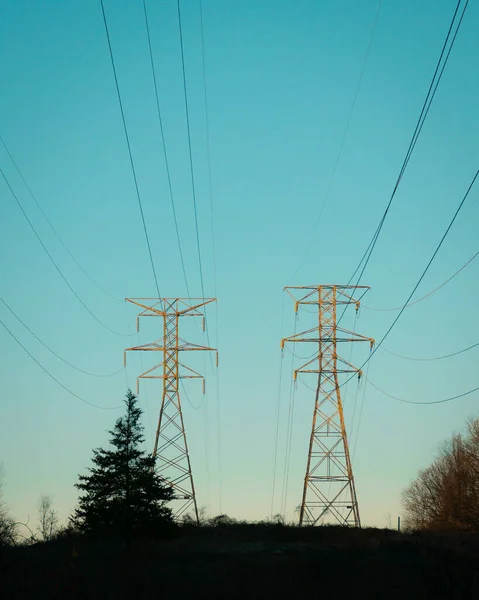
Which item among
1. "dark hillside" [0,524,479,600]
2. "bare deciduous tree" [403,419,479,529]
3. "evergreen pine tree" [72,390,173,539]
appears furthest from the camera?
"bare deciduous tree" [403,419,479,529]

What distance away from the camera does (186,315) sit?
41.0 metres

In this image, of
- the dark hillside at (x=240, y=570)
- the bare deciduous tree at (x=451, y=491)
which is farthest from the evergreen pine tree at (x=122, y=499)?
the bare deciduous tree at (x=451, y=491)

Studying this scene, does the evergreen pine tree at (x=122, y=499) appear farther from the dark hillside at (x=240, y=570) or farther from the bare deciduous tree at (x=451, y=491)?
the bare deciduous tree at (x=451, y=491)

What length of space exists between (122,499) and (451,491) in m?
44.6

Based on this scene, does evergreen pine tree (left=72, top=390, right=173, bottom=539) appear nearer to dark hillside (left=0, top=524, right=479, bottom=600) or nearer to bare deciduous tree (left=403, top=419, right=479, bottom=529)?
dark hillside (left=0, top=524, right=479, bottom=600)

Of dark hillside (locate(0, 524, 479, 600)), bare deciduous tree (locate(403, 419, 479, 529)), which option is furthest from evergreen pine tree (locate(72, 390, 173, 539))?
bare deciduous tree (locate(403, 419, 479, 529))

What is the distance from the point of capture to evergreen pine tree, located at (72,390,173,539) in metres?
33.4

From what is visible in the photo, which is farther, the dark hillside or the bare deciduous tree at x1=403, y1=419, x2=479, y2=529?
the bare deciduous tree at x1=403, y1=419, x2=479, y2=529

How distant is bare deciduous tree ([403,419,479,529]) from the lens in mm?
67312

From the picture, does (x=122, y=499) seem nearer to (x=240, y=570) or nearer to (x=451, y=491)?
(x=240, y=570)

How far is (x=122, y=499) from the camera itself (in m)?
33.8

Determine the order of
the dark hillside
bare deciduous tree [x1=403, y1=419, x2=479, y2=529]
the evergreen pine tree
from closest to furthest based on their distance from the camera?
the dark hillside → the evergreen pine tree → bare deciduous tree [x1=403, y1=419, x2=479, y2=529]

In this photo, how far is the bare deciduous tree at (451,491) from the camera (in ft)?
221

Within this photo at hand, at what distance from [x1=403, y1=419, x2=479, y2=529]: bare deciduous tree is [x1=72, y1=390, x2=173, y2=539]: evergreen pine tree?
33.9 m
